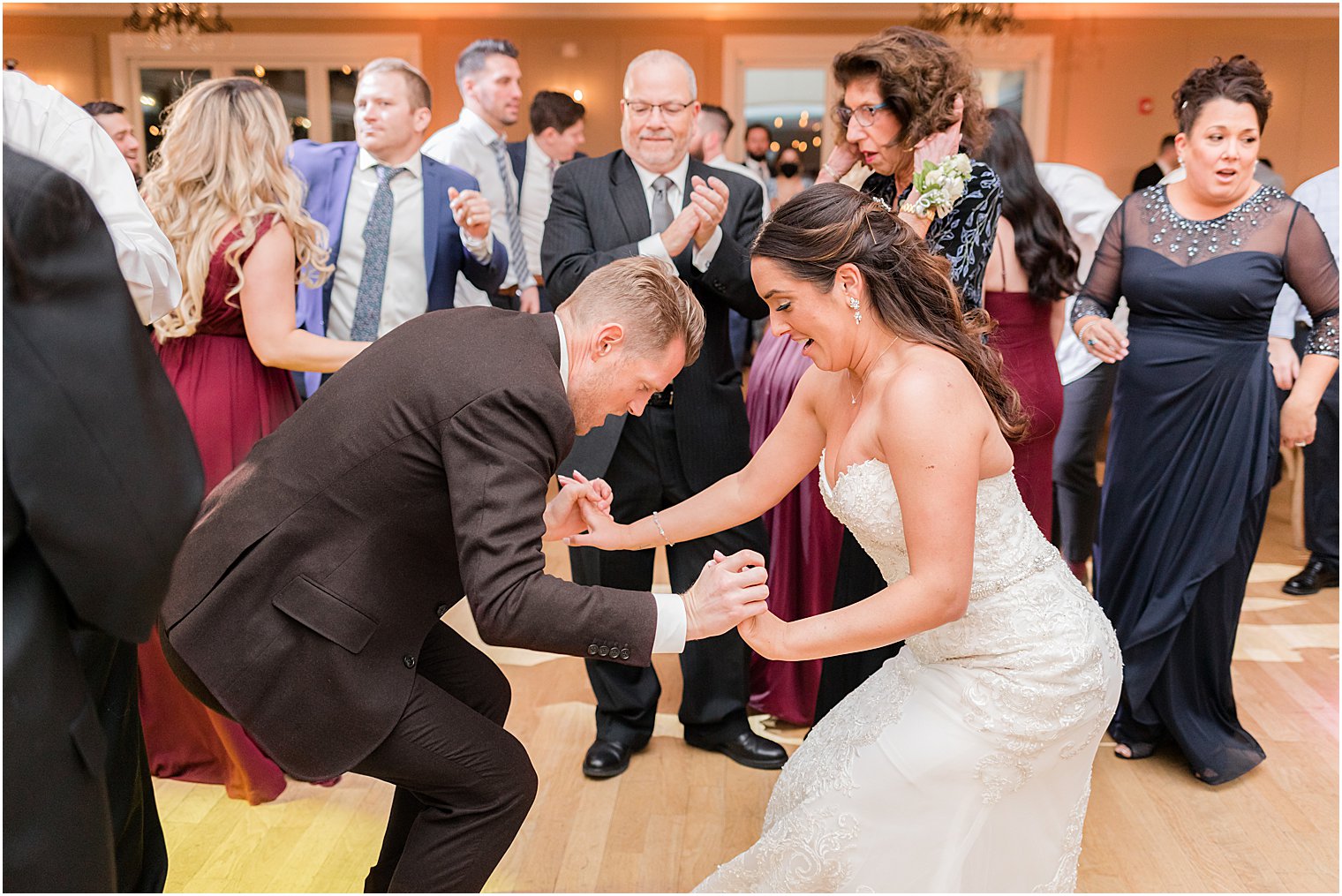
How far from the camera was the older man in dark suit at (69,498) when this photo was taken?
118 cm

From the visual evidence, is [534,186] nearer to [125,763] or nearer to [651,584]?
[651,584]

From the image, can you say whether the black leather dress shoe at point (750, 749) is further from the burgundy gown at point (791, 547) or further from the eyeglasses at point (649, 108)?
the eyeglasses at point (649, 108)

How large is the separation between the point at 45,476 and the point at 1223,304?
269cm

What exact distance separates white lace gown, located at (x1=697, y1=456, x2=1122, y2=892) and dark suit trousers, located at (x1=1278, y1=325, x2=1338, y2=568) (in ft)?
10.2

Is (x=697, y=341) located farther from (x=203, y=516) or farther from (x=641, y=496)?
(x=641, y=496)

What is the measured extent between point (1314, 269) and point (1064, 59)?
8892 millimetres

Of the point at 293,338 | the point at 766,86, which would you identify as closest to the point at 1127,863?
the point at 293,338

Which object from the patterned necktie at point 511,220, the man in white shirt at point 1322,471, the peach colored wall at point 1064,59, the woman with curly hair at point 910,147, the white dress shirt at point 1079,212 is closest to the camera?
the woman with curly hair at point 910,147

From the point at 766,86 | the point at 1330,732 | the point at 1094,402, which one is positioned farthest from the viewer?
the point at 766,86

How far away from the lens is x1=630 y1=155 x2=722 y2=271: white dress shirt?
291 centimetres

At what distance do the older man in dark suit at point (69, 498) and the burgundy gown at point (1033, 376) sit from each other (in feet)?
7.43

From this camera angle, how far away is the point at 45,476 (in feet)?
3.96

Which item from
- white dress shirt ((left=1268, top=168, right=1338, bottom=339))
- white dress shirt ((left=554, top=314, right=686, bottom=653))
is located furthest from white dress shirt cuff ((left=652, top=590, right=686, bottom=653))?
white dress shirt ((left=1268, top=168, right=1338, bottom=339))

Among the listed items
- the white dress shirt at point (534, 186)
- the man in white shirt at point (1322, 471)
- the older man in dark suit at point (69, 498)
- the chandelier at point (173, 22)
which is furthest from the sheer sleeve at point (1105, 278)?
the chandelier at point (173, 22)
